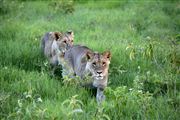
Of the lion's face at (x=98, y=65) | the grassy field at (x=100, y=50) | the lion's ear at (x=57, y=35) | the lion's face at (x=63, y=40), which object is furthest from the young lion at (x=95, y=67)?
the lion's ear at (x=57, y=35)

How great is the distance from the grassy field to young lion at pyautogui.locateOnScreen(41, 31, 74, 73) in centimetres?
25

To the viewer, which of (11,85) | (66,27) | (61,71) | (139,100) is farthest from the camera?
(66,27)

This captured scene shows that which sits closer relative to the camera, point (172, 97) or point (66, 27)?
point (172, 97)

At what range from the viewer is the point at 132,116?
6.98 metres

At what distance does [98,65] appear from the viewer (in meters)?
7.91

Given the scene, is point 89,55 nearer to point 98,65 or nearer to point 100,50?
point 98,65

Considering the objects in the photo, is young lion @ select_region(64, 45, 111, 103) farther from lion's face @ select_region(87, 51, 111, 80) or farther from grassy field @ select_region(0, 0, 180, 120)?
grassy field @ select_region(0, 0, 180, 120)

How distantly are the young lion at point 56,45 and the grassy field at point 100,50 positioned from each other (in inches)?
9.8

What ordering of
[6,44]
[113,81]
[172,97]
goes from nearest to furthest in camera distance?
[172,97] < [113,81] < [6,44]

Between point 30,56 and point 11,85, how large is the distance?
201cm

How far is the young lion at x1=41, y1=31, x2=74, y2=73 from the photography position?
9711 mm

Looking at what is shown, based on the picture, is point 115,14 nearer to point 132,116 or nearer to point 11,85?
point 11,85

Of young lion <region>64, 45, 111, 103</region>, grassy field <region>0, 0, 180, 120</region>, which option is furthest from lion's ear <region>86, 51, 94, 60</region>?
grassy field <region>0, 0, 180, 120</region>

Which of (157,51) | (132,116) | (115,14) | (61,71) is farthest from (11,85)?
(115,14)
